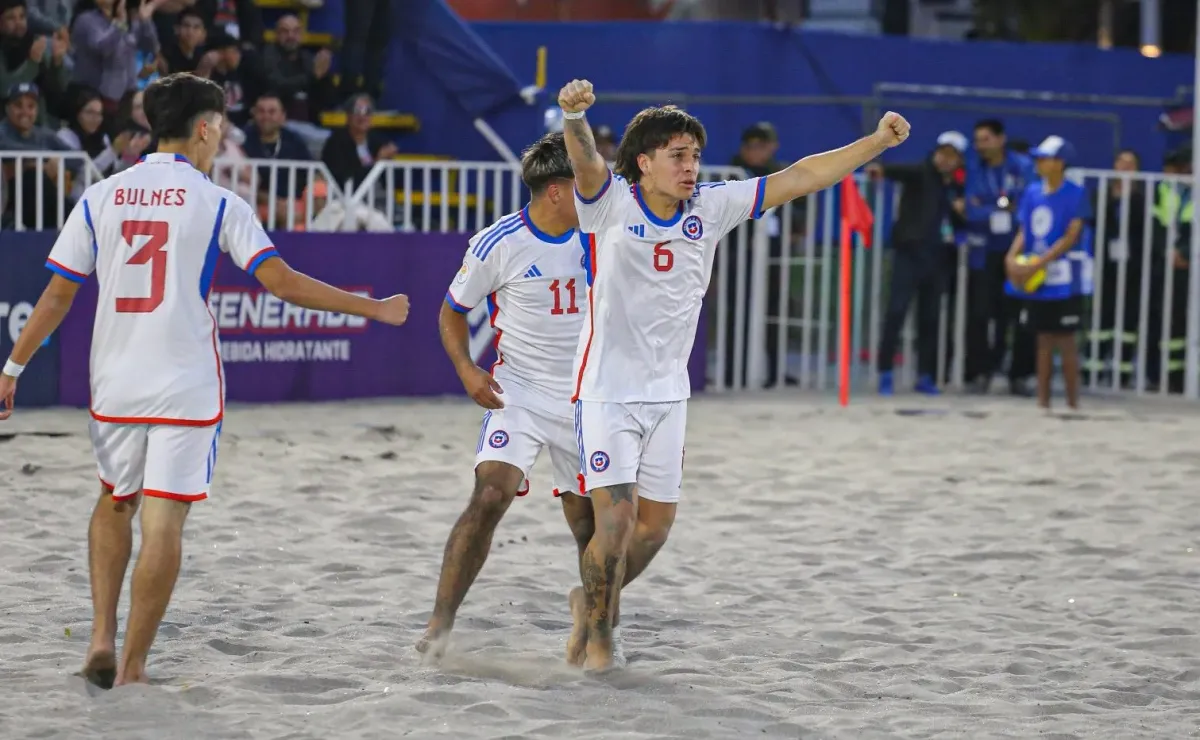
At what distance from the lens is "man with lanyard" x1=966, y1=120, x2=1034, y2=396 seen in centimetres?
1450

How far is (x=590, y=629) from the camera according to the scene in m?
5.95

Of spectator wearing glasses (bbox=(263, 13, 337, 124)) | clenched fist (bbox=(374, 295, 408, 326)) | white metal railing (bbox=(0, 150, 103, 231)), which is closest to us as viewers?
clenched fist (bbox=(374, 295, 408, 326))

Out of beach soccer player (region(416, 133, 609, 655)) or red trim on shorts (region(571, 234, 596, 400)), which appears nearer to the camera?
red trim on shorts (region(571, 234, 596, 400))

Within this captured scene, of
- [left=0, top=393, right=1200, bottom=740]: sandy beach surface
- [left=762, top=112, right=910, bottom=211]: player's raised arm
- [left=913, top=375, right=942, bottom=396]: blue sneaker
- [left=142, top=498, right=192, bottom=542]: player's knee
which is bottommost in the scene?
[left=0, top=393, right=1200, bottom=740]: sandy beach surface

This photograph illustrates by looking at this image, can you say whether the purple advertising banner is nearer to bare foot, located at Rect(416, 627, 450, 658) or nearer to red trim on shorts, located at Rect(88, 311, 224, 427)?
bare foot, located at Rect(416, 627, 450, 658)

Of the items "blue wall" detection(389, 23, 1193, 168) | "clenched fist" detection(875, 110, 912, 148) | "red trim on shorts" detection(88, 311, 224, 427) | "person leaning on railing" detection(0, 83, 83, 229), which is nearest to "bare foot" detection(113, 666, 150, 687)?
"red trim on shorts" detection(88, 311, 224, 427)

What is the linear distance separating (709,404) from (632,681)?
7.79 meters

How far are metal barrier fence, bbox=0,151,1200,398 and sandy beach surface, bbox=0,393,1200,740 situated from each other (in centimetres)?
254

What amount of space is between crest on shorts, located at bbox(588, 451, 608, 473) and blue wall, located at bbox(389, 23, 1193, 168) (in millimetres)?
10965

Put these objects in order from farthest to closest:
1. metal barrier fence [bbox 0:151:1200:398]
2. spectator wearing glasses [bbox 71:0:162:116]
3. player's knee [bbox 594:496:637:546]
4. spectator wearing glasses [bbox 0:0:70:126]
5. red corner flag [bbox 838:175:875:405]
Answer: metal barrier fence [bbox 0:151:1200:398]
spectator wearing glasses [bbox 71:0:162:116]
red corner flag [bbox 838:175:875:405]
spectator wearing glasses [bbox 0:0:70:126]
player's knee [bbox 594:496:637:546]

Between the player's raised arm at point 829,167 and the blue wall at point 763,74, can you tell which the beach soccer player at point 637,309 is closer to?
the player's raised arm at point 829,167

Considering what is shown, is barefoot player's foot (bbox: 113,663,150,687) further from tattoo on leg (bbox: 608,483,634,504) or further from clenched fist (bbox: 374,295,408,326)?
tattoo on leg (bbox: 608,483,634,504)

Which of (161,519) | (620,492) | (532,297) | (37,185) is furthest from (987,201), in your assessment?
(161,519)

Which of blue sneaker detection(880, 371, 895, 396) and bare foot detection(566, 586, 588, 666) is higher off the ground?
blue sneaker detection(880, 371, 895, 396)
